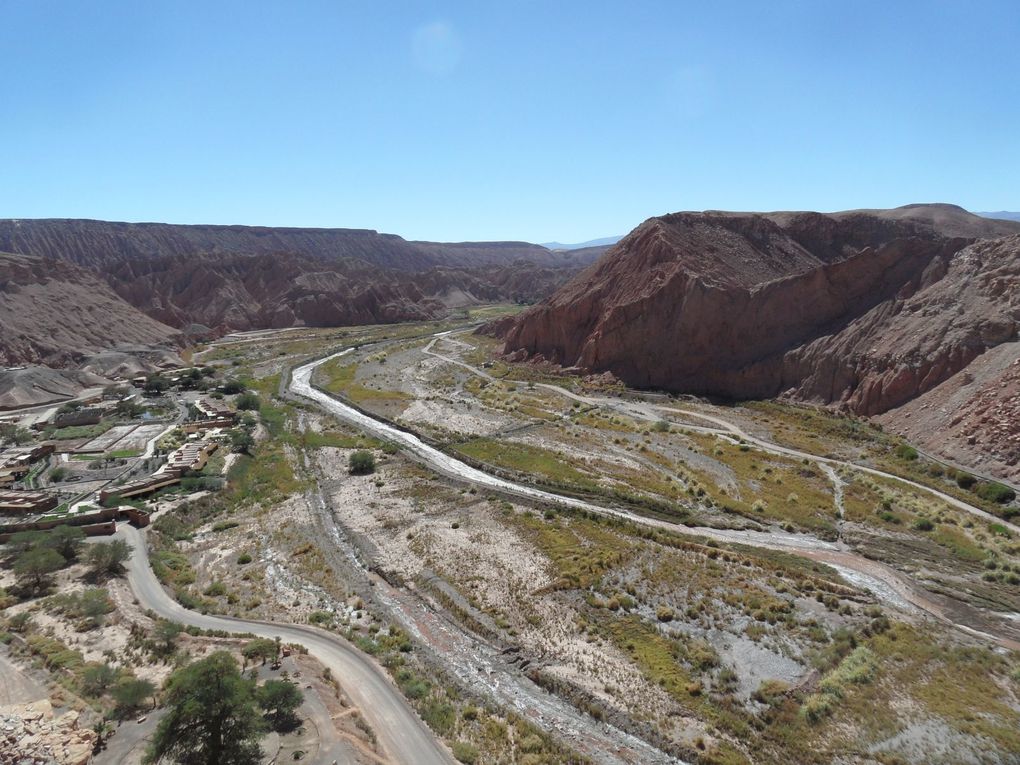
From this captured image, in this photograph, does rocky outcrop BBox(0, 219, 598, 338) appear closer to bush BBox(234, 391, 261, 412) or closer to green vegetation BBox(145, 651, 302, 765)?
bush BBox(234, 391, 261, 412)

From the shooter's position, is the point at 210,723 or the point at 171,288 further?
the point at 171,288

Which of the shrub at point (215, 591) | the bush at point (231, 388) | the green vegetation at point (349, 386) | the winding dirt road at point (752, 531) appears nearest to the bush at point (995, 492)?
the winding dirt road at point (752, 531)

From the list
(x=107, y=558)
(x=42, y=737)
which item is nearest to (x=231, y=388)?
(x=107, y=558)

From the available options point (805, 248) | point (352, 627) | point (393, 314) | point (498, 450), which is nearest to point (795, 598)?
point (352, 627)

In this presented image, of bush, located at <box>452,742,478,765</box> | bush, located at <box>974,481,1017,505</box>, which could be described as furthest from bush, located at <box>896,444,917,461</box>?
bush, located at <box>452,742,478,765</box>

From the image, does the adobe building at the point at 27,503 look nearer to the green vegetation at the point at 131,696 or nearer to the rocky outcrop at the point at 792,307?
the green vegetation at the point at 131,696

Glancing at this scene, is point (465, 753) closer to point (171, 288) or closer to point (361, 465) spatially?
point (361, 465)
